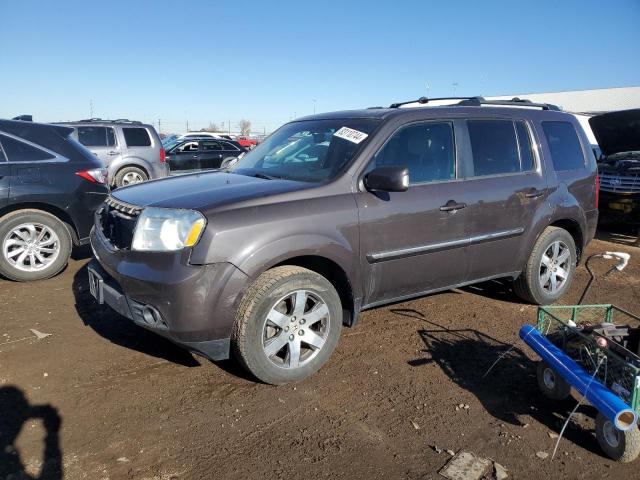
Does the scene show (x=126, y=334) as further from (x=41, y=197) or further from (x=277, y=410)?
(x=41, y=197)

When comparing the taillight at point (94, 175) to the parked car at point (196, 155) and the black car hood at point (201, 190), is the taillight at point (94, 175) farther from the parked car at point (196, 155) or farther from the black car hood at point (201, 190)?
the parked car at point (196, 155)

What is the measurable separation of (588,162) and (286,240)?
3.55 metres

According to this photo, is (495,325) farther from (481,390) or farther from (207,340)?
(207,340)

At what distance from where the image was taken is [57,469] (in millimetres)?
2471

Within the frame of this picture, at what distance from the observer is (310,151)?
3990 mm

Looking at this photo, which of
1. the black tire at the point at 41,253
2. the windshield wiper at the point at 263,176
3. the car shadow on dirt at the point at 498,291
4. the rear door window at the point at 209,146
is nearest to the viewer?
the windshield wiper at the point at 263,176

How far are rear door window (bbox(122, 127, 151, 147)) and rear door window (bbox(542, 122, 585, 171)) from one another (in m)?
9.75

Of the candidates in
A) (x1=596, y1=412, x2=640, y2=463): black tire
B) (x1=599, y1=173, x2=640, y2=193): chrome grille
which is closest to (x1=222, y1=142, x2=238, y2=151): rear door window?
(x1=599, y1=173, x2=640, y2=193): chrome grille

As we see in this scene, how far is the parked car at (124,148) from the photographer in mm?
11485

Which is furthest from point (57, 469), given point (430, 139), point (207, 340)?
point (430, 139)

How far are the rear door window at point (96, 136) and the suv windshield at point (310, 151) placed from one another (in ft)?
27.1

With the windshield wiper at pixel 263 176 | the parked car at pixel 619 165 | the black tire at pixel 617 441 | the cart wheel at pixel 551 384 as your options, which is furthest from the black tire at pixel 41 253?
the parked car at pixel 619 165

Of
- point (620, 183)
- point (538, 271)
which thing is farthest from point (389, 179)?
point (620, 183)

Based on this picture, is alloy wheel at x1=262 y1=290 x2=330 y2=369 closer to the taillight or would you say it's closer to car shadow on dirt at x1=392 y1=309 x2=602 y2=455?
car shadow on dirt at x1=392 y1=309 x2=602 y2=455
